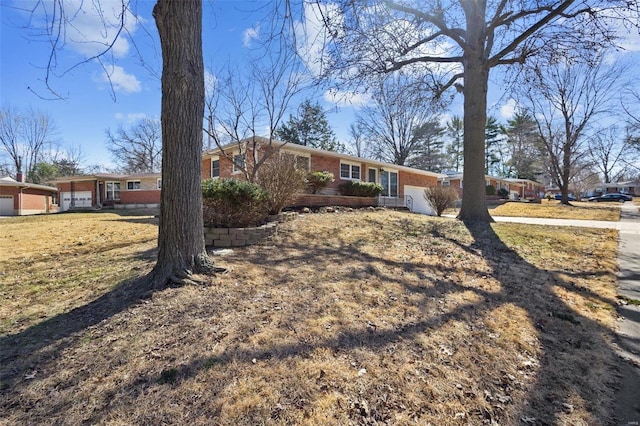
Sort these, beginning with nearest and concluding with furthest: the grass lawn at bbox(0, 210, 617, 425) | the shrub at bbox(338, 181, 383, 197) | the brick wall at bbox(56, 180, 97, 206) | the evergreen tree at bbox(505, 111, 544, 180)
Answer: the grass lawn at bbox(0, 210, 617, 425) → the shrub at bbox(338, 181, 383, 197) → the brick wall at bbox(56, 180, 97, 206) → the evergreen tree at bbox(505, 111, 544, 180)

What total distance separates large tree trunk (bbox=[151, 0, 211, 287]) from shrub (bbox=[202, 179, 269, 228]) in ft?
7.56

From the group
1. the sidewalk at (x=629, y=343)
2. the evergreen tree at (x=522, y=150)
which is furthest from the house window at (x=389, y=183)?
the evergreen tree at (x=522, y=150)

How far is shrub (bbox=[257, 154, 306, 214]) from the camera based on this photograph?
9.05m

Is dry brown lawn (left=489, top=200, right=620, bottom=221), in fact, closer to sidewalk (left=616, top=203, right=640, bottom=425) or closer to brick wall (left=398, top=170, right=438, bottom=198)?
brick wall (left=398, top=170, right=438, bottom=198)

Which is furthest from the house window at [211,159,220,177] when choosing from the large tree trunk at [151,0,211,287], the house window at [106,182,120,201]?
the house window at [106,182,120,201]

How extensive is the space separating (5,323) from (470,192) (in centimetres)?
1059

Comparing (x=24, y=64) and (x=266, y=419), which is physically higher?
(x=24, y=64)

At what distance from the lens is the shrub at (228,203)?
6270 mm

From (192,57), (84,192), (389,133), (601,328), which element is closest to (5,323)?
(192,57)

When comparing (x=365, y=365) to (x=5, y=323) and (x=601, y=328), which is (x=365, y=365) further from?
(x=5, y=323)

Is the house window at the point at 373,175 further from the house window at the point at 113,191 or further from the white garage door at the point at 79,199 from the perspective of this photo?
the white garage door at the point at 79,199

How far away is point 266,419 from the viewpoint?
196cm

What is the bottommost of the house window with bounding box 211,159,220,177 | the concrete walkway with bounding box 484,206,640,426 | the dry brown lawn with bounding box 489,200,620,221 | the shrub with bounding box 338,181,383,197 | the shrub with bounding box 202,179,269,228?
the concrete walkway with bounding box 484,206,640,426

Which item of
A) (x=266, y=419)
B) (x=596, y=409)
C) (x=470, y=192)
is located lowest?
(x=596, y=409)
